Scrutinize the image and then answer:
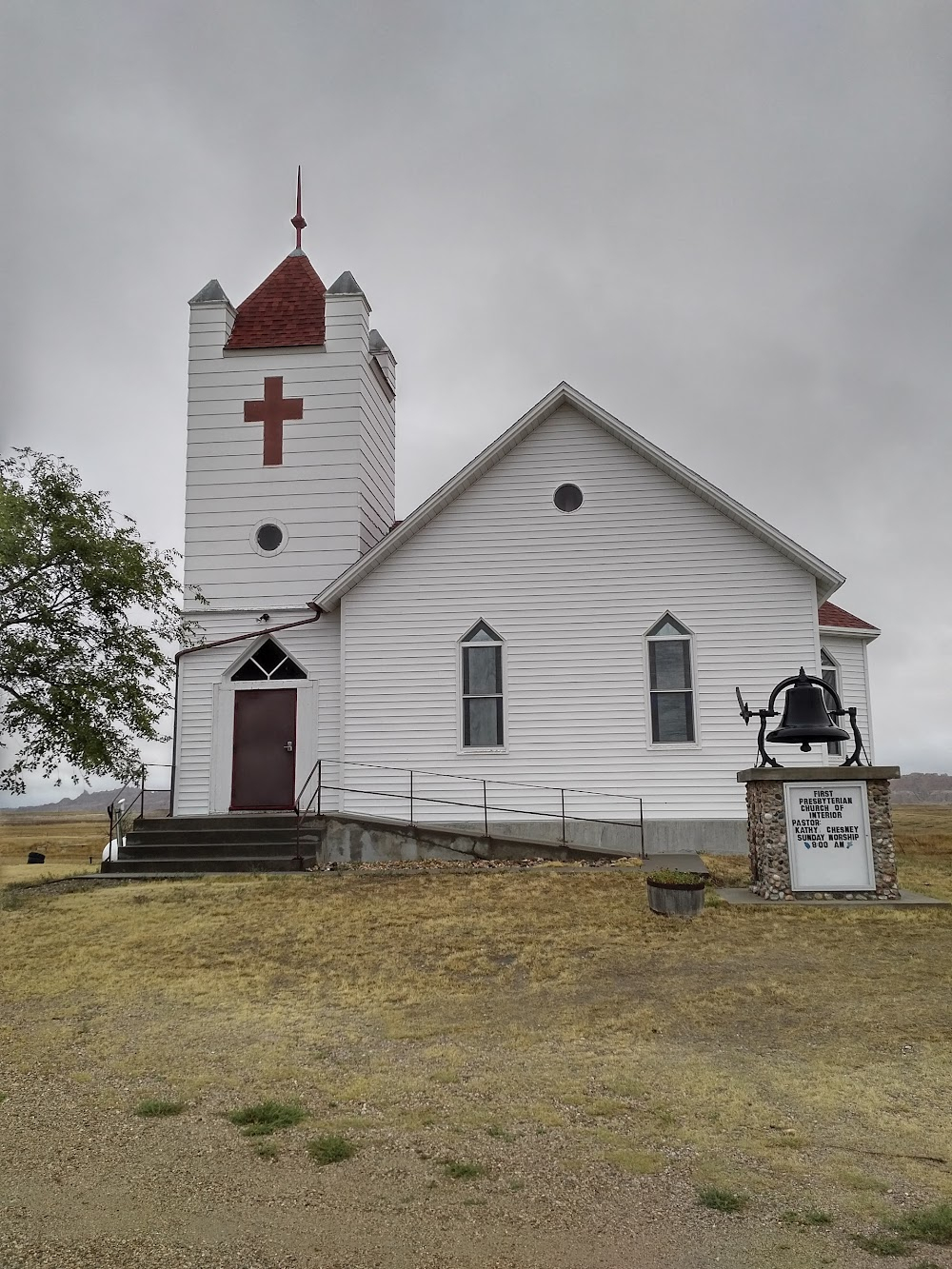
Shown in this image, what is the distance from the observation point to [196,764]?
60.0 ft

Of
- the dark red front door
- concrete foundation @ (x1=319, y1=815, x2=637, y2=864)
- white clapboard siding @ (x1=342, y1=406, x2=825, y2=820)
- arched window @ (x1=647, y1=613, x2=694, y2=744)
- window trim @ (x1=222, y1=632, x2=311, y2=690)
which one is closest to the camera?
concrete foundation @ (x1=319, y1=815, x2=637, y2=864)

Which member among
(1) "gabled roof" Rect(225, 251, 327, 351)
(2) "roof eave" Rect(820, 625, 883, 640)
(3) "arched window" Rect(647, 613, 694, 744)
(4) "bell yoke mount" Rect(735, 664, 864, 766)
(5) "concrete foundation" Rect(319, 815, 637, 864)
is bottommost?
(5) "concrete foundation" Rect(319, 815, 637, 864)

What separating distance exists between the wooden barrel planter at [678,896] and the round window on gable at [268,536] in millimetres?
10524

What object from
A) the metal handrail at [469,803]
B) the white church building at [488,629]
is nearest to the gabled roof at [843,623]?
the white church building at [488,629]

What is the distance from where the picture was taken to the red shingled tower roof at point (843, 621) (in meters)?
21.1

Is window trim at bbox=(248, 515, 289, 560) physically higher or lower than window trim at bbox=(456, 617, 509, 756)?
higher

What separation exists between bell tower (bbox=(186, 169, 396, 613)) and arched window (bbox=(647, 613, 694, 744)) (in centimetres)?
576

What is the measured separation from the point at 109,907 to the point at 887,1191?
10.2 m

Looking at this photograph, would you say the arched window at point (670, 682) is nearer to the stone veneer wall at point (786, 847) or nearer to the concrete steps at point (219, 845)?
the stone veneer wall at point (786, 847)

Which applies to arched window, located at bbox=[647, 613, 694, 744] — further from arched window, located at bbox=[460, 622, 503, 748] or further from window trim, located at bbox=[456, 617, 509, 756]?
arched window, located at bbox=[460, 622, 503, 748]

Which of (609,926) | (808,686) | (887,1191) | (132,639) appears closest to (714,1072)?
(887,1191)

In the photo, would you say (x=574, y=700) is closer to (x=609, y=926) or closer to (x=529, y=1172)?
(x=609, y=926)

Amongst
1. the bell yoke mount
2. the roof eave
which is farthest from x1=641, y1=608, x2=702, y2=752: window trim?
the roof eave

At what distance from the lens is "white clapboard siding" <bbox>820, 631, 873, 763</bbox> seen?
68.9 feet
